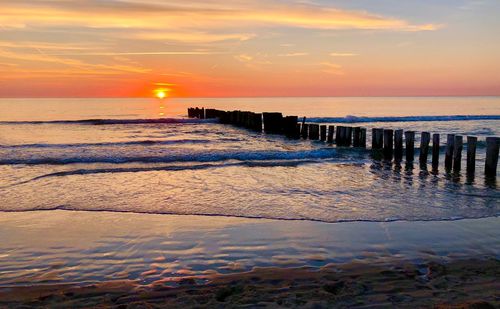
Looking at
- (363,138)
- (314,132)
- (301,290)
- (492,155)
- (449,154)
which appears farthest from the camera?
(314,132)

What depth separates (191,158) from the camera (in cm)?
1714

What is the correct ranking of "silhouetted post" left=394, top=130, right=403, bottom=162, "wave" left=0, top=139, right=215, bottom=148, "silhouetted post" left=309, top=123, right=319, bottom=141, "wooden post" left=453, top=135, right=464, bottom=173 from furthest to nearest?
"silhouetted post" left=309, top=123, right=319, bottom=141
"wave" left=0, top=139, right=215, bottom=148
"silhouetted post" left=394, top=130, right=403, bottom=162
"wooden post" left=453, top=135, right=464, bottom=173

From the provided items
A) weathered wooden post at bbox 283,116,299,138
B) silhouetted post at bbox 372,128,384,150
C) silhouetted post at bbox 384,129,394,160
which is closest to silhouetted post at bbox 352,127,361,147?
silhouetted post at bbox 372,128,384,150

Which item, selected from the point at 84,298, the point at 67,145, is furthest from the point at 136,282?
the point at 67,145

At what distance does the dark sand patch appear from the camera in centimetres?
444

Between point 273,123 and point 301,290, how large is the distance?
967 inches

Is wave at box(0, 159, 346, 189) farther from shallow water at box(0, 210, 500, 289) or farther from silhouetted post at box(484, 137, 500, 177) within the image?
shallow water at box(0, 210, 500, 289)

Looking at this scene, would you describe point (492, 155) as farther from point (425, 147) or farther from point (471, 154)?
point (425, 147)

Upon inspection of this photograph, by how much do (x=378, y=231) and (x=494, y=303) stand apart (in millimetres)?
2855

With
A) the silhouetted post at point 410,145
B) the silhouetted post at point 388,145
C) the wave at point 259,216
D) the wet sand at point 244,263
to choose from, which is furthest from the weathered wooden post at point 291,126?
the wet sand at point 244,263

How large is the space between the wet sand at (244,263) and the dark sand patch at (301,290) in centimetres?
1

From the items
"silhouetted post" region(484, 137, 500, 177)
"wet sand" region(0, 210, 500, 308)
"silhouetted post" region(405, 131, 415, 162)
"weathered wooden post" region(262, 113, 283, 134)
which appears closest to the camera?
"wet sand" region(0, 210, 500, 308)

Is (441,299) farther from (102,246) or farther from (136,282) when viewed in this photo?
(102,246)

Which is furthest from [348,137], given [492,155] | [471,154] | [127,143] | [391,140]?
[127,143]
